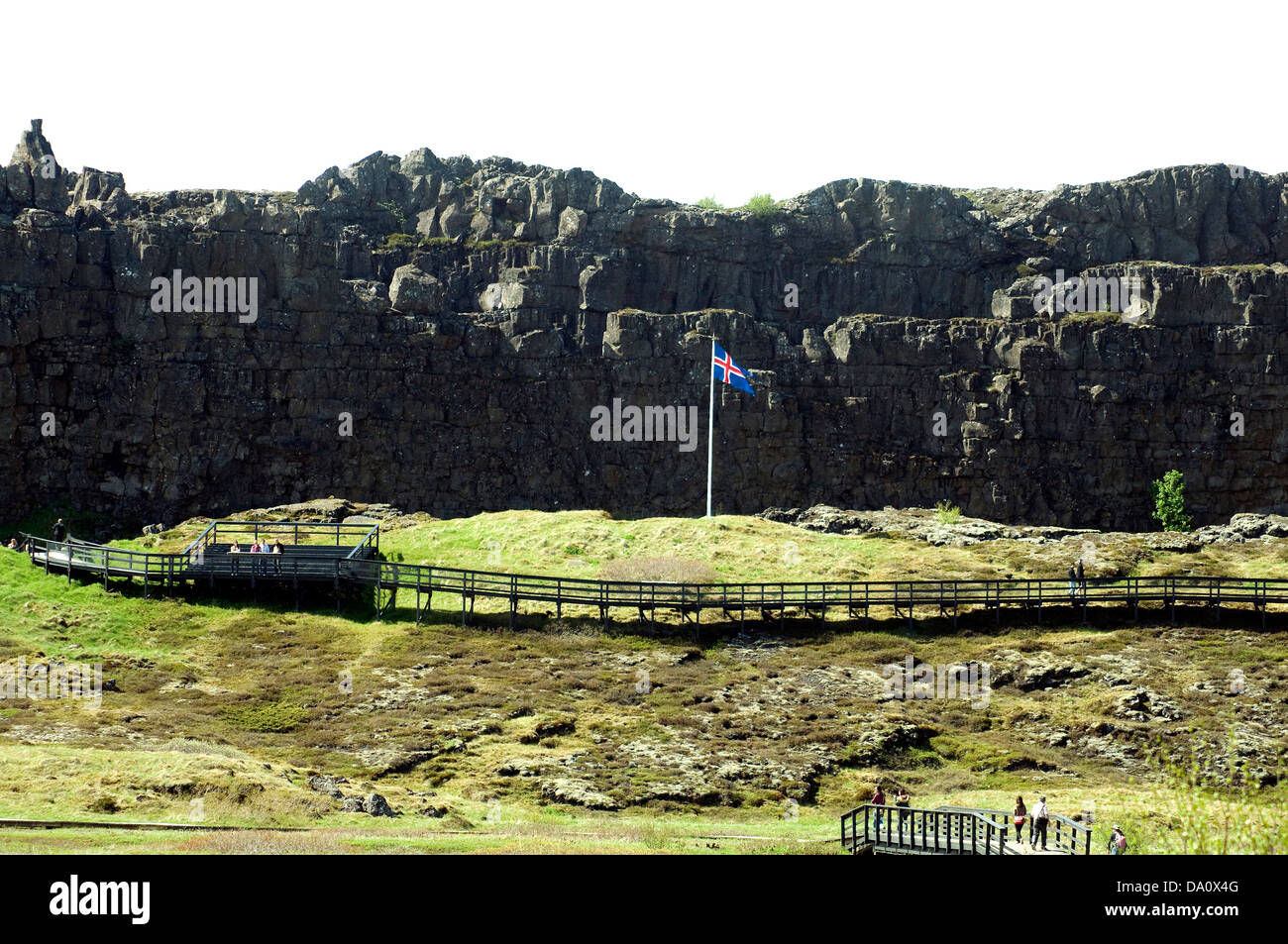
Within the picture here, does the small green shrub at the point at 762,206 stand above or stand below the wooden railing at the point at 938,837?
above

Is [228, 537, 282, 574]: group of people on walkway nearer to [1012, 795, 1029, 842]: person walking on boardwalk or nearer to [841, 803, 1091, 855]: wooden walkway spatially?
[841, 803, 1091, 855]: wooden walkway

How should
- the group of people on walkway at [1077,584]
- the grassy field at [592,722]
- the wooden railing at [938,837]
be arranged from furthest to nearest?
the group of people on walkway at [1077,584], the grassy field at [592,722], the wooden railing at [938,837]

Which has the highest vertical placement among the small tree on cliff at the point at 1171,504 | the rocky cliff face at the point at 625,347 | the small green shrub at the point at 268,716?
the rocky cliff face at the point at 625,347

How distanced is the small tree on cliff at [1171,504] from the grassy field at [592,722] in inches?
1057

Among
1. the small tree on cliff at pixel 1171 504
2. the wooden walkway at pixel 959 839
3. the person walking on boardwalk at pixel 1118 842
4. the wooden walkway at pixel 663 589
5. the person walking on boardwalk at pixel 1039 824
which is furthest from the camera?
the small tree on cliff at pixel 1171 504

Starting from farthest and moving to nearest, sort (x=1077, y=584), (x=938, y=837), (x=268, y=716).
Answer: (x=1077, y=584), (x=268, y=716), (x=938, y=837)

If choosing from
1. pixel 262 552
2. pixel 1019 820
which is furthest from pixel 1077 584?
pixel 262 552

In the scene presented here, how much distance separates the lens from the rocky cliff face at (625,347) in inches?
3915

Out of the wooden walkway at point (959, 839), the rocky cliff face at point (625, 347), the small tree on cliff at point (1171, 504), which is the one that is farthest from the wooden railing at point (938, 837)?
the small tree on cliff at point (1171, 504)

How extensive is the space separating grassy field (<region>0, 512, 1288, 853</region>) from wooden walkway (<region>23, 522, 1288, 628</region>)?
0.96m

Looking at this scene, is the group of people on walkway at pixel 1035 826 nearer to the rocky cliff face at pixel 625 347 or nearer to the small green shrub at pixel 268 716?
the small green shrub at pixel 268 716

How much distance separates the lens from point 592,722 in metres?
51.6

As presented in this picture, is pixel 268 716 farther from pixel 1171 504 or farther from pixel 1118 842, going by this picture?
pixel 1171 504

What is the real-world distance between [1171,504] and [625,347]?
39.9 metres
